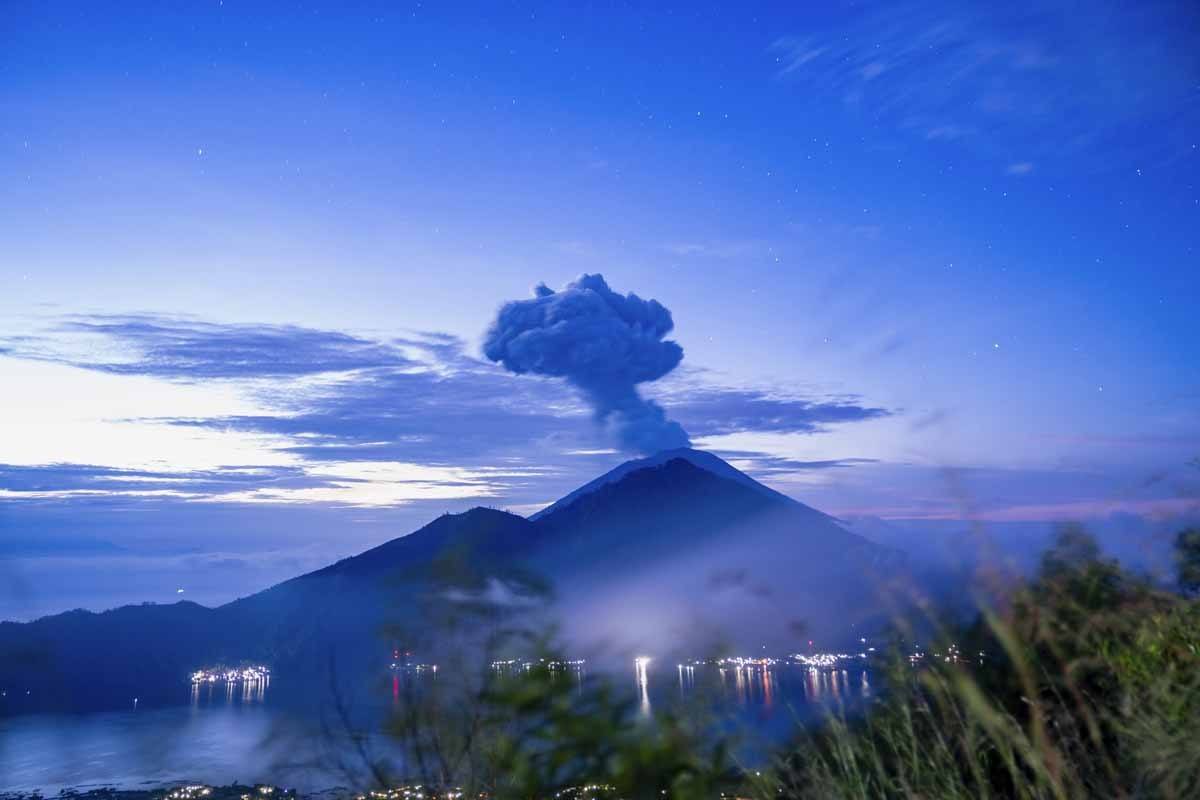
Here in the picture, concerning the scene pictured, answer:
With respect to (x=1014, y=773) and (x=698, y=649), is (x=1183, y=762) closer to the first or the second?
(x=1014, y=773)

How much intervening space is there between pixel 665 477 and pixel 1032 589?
326 feet

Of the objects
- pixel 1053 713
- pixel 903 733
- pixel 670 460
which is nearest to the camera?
pixel 903 733

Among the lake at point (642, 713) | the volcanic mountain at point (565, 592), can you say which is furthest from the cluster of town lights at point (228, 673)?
the lake at point (642, 713)

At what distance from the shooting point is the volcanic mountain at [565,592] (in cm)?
346

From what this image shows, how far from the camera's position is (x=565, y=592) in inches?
144

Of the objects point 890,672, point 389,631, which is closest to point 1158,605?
point 890,672

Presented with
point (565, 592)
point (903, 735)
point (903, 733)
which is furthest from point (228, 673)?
point (903, 735)

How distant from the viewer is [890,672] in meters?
3.34

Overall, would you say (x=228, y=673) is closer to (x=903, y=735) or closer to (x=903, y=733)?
(x=903, y=733)

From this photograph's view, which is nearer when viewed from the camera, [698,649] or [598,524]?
[698,649]

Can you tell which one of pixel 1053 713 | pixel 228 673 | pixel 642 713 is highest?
pixel 642 713

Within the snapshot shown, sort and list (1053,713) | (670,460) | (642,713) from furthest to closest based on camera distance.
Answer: (670,460) → (1053,713) → (642,713)

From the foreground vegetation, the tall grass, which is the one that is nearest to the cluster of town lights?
the foreground vegetation

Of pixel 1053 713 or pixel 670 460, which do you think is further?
pixel 670 460
